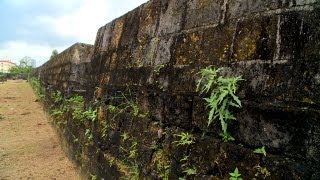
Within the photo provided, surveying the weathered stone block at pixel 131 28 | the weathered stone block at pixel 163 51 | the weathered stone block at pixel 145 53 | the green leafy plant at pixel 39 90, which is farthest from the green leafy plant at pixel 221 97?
the green leafy plant at pixel 39 90

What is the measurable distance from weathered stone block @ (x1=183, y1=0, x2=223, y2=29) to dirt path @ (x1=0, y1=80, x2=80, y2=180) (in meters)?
3.91

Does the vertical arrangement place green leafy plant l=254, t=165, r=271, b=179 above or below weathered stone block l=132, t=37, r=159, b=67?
below

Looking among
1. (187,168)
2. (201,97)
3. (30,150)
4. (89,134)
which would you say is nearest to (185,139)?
(187,168)

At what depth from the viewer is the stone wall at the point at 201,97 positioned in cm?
182

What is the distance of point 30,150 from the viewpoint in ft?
24.6

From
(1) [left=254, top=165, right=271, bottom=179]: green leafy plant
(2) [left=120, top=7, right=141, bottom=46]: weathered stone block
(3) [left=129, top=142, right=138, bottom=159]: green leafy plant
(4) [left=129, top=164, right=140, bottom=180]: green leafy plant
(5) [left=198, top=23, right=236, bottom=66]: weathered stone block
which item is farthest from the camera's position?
(2) [left=120, top=7, right=141, bottom=46]: weathered stone block

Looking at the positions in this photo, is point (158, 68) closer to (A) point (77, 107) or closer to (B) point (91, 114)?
(B) point (91, 114)

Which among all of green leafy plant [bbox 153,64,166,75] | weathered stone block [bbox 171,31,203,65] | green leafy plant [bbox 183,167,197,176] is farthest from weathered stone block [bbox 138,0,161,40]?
green leafy plant [bbox 183,167,197,176]

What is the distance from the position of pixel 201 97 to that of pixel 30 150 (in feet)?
19.9

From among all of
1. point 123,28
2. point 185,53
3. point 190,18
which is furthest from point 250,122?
point 123,28

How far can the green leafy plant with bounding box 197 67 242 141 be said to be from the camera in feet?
7.18

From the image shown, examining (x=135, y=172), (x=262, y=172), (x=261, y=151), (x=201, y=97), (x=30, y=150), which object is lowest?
(x=30, y=150)

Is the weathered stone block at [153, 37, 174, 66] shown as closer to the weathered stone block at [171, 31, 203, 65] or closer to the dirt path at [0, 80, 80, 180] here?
the weathered stone block at [171, 31, 203, 65]

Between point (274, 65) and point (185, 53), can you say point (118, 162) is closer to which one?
point (185, 53)
